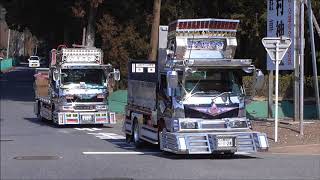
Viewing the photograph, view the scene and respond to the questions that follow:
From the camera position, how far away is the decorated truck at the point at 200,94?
16.8m

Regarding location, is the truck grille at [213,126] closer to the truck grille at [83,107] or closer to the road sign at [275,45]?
the road sign at [275,45]

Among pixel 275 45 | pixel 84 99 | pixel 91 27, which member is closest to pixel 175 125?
pixel 275 45

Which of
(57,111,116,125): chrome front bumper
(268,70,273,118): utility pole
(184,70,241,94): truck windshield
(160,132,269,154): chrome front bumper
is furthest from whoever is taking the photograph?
(57,111,116,125): chrome front bumper

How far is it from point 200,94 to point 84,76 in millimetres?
12260

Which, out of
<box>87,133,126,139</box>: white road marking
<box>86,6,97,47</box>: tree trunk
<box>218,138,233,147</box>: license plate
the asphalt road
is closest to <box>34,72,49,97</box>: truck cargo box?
<box>87,133,126,139</box>: white road marking

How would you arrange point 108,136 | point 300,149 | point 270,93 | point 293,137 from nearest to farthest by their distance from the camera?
point 300,149, point 293,137, point 108,136, point 270,93

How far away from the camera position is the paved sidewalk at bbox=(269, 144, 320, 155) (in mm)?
18891

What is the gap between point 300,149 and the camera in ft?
63.8

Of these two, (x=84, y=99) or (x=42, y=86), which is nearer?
(x=84, y=99)

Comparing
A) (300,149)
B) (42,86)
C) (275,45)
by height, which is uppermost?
(275,45)

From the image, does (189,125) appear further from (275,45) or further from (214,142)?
(275,45)

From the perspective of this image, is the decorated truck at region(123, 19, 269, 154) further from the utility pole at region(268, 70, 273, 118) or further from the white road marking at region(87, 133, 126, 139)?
the utility pole at region(268, 70, 273, 118)

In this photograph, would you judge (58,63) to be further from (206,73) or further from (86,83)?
(206,73)

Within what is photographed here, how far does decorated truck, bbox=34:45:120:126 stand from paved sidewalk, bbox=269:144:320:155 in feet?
33.9
